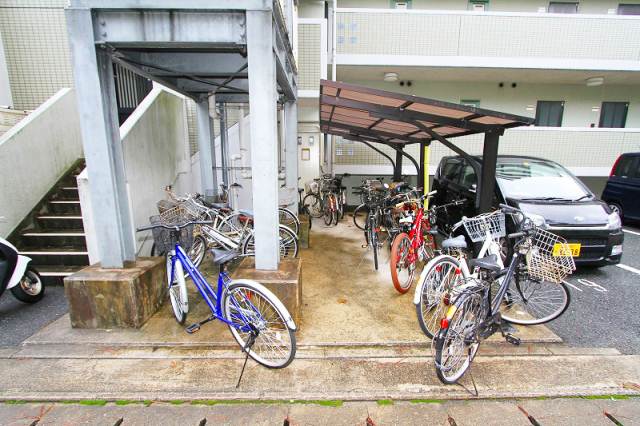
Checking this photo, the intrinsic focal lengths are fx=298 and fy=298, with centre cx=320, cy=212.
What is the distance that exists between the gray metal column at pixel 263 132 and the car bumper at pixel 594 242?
3.77 meters

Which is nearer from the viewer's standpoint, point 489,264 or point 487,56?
point 489,264

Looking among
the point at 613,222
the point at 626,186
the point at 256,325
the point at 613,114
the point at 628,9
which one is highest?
the point at 628,9

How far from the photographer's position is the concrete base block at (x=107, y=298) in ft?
9.27

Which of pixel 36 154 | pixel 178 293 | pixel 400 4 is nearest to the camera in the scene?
pixel 178 293

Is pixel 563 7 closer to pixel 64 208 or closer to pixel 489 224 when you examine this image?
pixel 489 224

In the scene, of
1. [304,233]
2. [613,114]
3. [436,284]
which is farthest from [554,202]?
[613,114]

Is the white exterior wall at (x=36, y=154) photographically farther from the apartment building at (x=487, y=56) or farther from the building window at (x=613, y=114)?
the building window at (x=613, y=114)

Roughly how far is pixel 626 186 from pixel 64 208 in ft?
36.7

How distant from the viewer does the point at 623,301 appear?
3639 mm

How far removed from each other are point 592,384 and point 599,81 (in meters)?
9.78

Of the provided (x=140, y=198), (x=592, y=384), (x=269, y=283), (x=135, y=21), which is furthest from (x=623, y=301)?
(x=140, y=198)

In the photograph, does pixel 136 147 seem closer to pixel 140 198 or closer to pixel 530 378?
pixel 140 198

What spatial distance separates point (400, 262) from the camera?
3.72 metres

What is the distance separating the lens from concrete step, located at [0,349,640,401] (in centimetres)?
220
